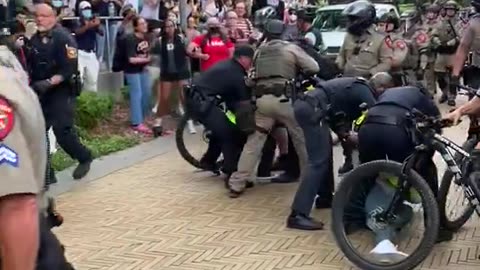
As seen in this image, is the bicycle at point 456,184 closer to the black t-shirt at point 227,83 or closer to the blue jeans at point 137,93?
the black t-shirt at point 227,83

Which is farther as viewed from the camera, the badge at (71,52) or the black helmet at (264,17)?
the badge at (71,52)

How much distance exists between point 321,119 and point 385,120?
784 mm

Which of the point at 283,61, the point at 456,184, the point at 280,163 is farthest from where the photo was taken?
the point at 280,163

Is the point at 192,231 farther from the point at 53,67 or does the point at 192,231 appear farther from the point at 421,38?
the point at 421,38

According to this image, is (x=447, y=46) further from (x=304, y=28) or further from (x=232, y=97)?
(x=232, y=97)

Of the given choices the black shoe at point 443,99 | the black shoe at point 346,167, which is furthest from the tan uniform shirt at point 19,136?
the black shoe at point 443,99

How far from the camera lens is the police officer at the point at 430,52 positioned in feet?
46.7

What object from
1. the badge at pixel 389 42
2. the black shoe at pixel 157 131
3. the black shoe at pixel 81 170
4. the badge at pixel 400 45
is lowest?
the black shoe at pixel 157 131

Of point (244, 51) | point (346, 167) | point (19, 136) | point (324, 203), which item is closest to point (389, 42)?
point (346, 167)

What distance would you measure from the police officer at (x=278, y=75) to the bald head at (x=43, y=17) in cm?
208

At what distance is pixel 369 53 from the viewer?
803 cm

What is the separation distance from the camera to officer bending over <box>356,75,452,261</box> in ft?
17.2

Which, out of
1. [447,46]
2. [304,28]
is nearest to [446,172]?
[304,28]

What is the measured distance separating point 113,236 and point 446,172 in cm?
256
